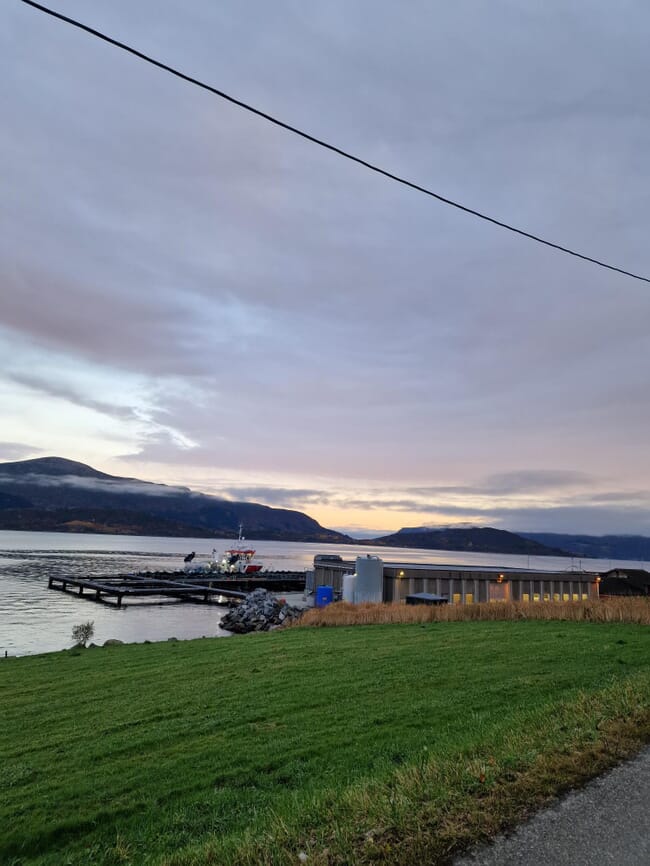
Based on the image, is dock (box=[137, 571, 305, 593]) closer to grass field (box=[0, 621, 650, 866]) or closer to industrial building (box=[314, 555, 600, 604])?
industrial building (box=[314, 555, 600, 604])

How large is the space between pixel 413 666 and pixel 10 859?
347 inches

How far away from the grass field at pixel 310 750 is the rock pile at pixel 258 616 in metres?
26.0

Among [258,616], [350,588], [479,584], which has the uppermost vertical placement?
[479,584]

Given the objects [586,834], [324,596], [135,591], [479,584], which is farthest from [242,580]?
[586,834]

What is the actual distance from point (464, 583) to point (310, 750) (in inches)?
1301

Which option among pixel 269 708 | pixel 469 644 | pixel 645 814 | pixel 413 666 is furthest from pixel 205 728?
pixel 469 644

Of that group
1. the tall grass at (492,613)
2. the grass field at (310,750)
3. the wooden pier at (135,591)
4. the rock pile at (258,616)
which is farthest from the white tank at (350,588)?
the wooden pier at (135,591)

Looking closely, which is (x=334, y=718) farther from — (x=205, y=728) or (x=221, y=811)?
(x=221, y=811)

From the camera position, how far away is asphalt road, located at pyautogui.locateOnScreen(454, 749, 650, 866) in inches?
144

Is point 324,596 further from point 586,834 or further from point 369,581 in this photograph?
point 586,834

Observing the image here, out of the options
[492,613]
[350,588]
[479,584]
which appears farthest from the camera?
[479,584]

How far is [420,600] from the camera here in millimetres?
31656

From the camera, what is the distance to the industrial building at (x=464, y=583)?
35.5m

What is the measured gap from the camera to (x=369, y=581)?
34.8 m
